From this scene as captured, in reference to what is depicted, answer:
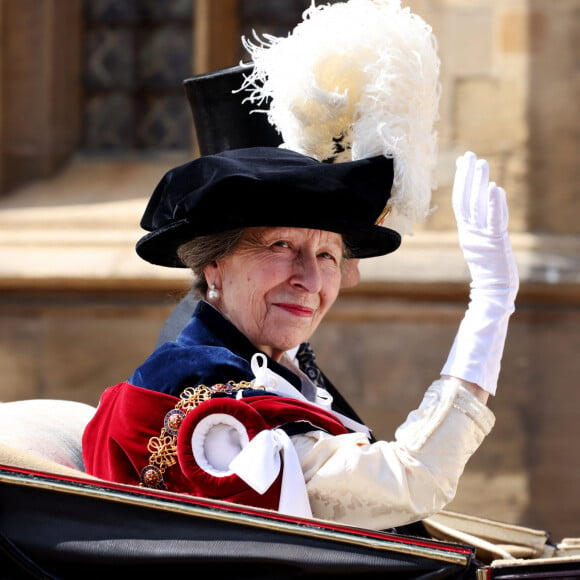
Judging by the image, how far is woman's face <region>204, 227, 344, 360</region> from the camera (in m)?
1.87

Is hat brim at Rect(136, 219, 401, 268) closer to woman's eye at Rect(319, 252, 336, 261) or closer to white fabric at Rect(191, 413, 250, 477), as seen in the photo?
woman's eye at Rect(319, 252, 336, 261)

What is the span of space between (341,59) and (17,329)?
2668 mm

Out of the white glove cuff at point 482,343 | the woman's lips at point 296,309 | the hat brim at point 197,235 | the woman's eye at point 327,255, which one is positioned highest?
the hat brim at point 197,235

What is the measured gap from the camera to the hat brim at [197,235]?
1.81 m

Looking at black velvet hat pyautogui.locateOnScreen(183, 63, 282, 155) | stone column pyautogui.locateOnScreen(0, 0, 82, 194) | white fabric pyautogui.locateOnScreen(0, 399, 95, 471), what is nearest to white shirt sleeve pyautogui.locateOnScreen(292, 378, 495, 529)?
white fabric pyautogui.locateOnScreen(0, 399, 95, 471)

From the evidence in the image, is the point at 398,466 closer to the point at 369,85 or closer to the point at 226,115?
the point at 369,85

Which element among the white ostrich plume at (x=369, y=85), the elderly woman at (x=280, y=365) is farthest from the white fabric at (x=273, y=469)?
the white ostrich plume at (x=369, y=85)

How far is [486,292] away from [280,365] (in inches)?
14.9

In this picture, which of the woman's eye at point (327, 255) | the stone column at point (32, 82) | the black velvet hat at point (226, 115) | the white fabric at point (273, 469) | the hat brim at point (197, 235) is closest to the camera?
the white fabric at point (273, 469)

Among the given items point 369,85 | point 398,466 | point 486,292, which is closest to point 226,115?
point 369,85

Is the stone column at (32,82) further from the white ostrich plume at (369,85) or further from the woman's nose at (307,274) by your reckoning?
the woman's nose at (307,274)

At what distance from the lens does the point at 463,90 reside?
4.03 m

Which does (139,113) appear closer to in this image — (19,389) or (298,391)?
(19,389)

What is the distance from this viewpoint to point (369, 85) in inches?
74.9
